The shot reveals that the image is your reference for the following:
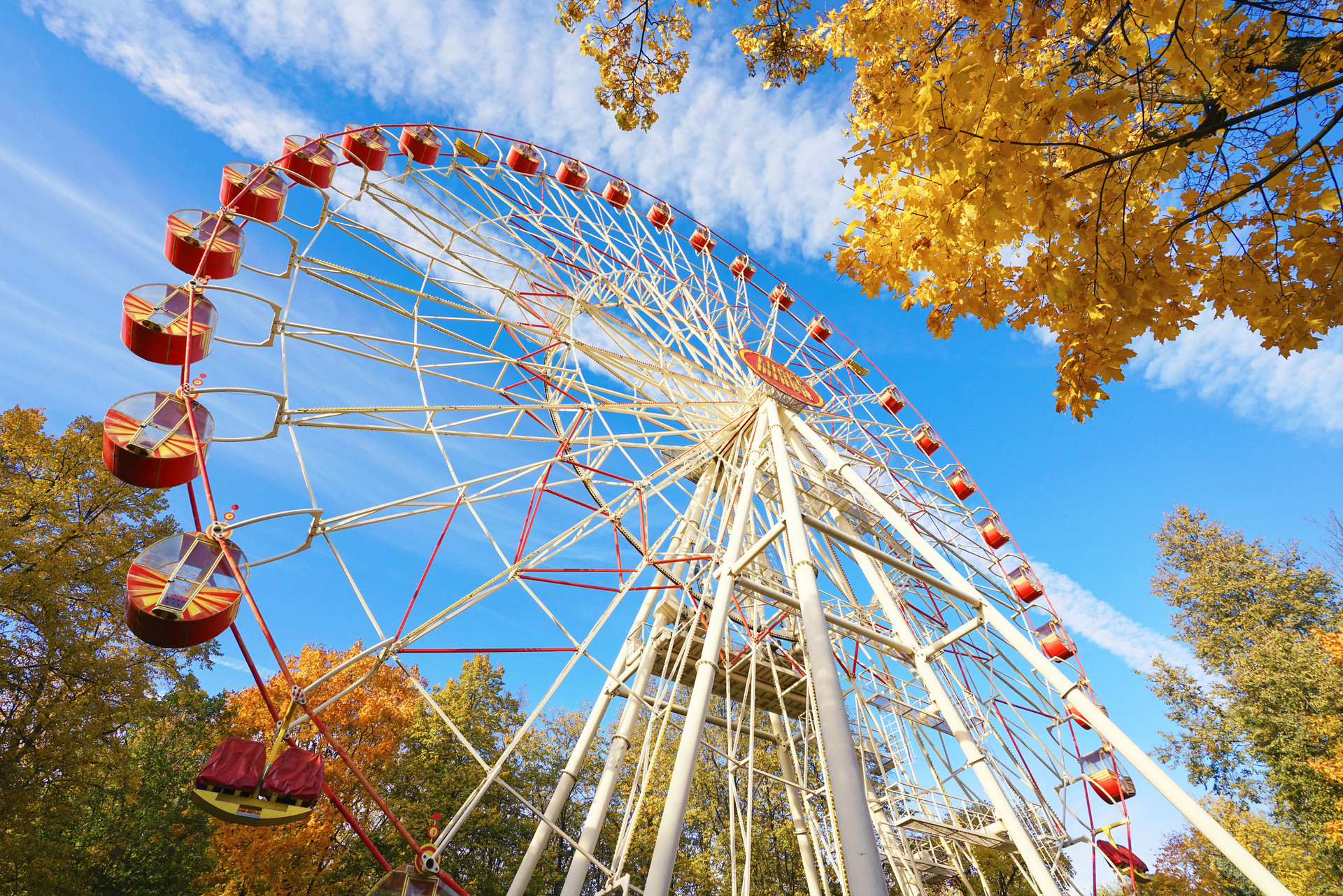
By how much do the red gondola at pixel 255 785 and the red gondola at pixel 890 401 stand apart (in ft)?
42.5

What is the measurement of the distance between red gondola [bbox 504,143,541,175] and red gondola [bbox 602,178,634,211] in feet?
6.61

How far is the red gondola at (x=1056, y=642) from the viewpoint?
10574mm

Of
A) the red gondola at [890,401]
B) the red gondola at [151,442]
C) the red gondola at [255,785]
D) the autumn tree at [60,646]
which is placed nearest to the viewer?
the red gondola at [255,785]

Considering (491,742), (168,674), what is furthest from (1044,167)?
(491,742)

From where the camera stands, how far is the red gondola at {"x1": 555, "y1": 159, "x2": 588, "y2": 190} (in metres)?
12.7

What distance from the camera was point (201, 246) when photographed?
717 centimetres

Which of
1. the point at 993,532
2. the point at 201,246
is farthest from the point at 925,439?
the point at 201,246

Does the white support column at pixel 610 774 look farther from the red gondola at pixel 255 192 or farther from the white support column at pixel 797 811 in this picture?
the red gondola at pixel 255 192

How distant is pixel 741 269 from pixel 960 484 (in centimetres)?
688

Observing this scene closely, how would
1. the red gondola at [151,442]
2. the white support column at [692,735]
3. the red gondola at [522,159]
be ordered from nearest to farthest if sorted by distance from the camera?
the white support column at [692,735] → the red gondola at [151,442] → the red gondola at [522,159]

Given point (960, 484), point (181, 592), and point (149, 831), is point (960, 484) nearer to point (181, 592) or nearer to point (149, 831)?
point (181, 592)

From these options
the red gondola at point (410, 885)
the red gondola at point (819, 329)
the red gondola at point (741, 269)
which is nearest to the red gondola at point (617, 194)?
the red gondola at point (741, 269)

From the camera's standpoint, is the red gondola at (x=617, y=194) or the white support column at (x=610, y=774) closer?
the white support column at (x=610, y=774)

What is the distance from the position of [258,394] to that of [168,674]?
10.1 meters
